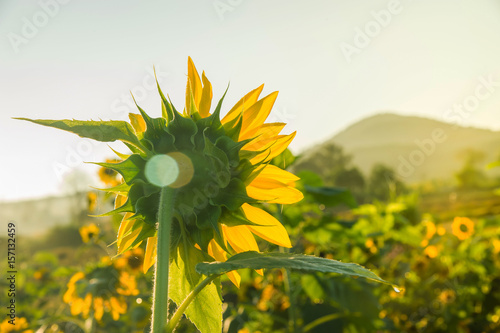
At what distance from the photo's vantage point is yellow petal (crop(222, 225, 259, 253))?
67 centimetres

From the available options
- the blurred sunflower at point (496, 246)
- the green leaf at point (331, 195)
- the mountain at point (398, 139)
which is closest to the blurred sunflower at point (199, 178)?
the green leaf at point (331, 195)

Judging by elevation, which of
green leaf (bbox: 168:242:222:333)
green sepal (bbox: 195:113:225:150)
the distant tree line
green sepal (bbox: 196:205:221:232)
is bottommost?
the distant tree line

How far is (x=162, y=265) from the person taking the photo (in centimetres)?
49

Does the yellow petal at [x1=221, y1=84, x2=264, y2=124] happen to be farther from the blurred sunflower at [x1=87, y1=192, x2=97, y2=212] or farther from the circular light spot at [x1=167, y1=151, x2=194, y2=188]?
the blurred sunflower at [x1=87, y1=192, x2=97, y2=212]

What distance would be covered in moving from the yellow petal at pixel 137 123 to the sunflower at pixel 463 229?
3585 mm

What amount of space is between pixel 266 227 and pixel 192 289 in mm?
154

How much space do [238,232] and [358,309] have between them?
1251mm

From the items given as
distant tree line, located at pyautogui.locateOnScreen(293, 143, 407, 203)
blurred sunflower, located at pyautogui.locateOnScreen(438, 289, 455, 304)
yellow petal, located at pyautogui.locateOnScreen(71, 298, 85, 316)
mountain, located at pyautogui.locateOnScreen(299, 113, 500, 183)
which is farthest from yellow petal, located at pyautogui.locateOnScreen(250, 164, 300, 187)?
mountain, located at pyautogui.locateOnScreen(299, 113, 500, 183)

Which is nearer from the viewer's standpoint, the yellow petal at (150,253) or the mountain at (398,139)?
the yellow petal at (150,253)

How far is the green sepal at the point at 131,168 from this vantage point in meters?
0.55

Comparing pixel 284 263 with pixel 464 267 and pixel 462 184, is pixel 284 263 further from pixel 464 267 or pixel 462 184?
pixel 462 184

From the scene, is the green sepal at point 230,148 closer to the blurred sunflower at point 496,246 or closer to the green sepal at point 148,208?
the green sepal at point 148,208

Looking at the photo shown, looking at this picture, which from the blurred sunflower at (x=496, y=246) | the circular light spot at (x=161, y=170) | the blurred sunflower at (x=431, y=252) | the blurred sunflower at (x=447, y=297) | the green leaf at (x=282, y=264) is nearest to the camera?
the green leaf at (x=282, y=264)

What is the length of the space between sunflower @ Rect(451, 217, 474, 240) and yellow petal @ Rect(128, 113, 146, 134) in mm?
3585
